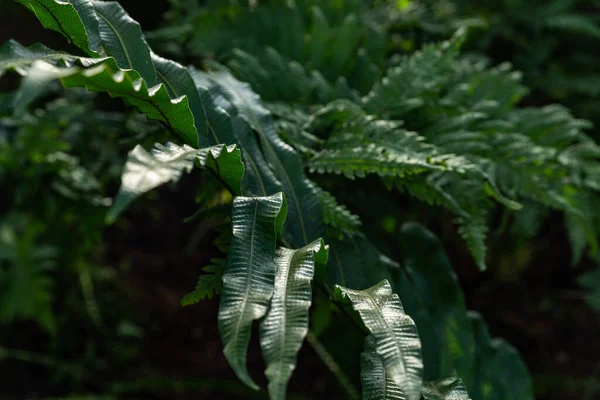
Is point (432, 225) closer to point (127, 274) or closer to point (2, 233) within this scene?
point (127, 274)

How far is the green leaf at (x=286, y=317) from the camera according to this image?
560 millimetres

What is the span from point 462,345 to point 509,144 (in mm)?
437

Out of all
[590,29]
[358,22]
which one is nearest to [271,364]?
[358,22]

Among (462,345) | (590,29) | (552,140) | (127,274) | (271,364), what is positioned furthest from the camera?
(127,274)

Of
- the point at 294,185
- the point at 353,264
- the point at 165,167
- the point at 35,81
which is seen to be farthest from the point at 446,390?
the point at 35,81

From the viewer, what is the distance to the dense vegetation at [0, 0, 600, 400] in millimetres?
692

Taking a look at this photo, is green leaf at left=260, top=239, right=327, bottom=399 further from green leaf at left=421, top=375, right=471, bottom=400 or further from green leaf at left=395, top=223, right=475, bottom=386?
green leaf at left=395, top=223, right=475, bottom=386

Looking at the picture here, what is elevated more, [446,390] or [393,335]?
[393,335]

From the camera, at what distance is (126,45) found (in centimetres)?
83

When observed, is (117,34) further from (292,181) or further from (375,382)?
(375,382)

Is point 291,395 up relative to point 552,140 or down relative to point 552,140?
down

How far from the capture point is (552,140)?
137 centimetres

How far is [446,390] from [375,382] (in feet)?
0.37

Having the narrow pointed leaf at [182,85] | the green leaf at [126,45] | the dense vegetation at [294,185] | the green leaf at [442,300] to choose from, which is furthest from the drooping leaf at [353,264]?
the green leaf at [126,45]
